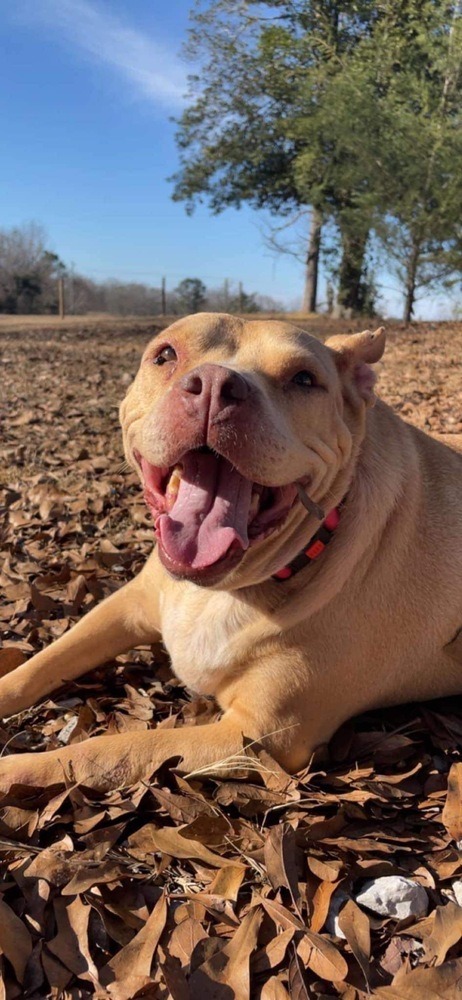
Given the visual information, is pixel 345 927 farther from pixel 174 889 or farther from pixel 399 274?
pixel 399 274

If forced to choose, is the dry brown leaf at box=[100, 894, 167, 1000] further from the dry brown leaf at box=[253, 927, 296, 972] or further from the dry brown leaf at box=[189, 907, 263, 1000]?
the dry brown leaf at box=[253, 927, 296, 972]

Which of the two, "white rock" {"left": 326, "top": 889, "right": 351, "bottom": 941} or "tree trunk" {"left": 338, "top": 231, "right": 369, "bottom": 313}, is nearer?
"white rock" {"left": 326, "top": 889, "right": 351, "bottom": 941}

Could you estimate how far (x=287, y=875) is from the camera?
2025 millimetres

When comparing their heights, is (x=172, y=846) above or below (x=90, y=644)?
below

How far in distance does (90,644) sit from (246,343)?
4.69 feet

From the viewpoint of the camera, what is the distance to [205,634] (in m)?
2.61

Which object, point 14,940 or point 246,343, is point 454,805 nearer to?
point 14,940

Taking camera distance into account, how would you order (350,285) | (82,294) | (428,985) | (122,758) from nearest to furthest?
(428,985), (122,758), (350,285), (82,294)

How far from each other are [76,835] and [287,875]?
655 mm

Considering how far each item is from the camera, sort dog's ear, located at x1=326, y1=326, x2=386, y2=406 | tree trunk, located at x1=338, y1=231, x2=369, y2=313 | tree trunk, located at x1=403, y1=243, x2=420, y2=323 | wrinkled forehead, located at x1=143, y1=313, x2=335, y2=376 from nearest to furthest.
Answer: wrinkled forehead, located at x1=143, y1=313, x2=335, y2=376 → dog's ear, located at x1=326, y1=326, x2=386, y2=406 → tree trunk, located at x1=403, y1=243, x2=420, y2=323 → tree trunk, located at x1=338, y1=231, x2=369, y2=313

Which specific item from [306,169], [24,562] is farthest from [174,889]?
[306,169]

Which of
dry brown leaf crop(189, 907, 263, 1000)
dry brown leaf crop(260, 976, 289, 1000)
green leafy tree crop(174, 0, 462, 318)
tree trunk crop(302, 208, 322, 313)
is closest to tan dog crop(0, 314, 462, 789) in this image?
dry brown leaf crop(189, 907, 263, 1000)

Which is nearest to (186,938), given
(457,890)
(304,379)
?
(457,890)

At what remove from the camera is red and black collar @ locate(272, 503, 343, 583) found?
2.51 meters
